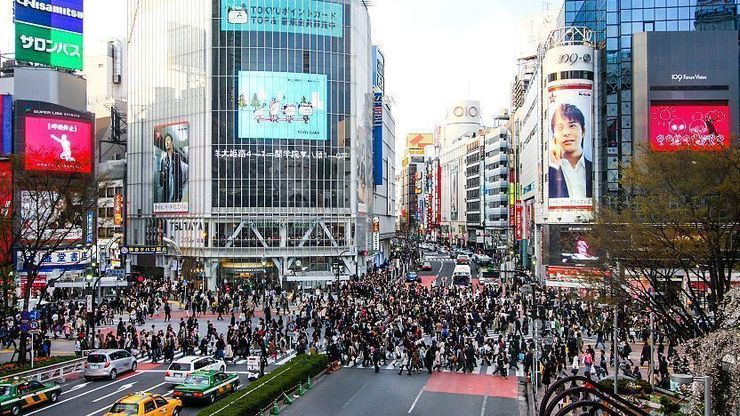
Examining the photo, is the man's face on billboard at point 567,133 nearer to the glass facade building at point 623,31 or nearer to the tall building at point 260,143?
the glass facade building at point 623,31

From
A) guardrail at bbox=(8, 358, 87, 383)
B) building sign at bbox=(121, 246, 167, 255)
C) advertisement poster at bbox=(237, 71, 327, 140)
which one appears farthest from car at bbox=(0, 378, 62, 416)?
advertisement poster at bbox=(237, 71, 327, 140)

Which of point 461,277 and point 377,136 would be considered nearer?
point 461,277

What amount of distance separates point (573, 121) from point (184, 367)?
42.6 meters

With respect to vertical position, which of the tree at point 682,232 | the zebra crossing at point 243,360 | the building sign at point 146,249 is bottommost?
the zebra crossing at point 243,360

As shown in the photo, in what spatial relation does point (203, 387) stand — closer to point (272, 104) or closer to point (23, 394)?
point (23, 394)

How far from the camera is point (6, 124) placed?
58000mm

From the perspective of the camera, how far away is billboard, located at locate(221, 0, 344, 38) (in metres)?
69.3

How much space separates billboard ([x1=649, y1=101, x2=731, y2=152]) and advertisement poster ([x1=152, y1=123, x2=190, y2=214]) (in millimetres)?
45313

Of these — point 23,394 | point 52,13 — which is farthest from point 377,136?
point 23,394

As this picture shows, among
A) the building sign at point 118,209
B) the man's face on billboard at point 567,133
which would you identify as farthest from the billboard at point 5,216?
the man's face on billboard at point 567,133

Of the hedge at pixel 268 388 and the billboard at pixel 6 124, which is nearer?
the hedge at pixel 268 388

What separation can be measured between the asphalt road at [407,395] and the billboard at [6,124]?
137 feet

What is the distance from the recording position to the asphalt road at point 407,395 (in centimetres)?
2370

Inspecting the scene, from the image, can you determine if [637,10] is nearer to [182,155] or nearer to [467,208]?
[182,155]
